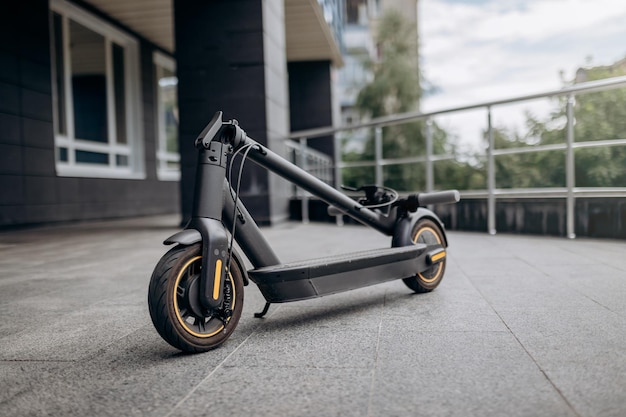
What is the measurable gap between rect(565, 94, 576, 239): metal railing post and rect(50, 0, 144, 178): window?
25.2ft

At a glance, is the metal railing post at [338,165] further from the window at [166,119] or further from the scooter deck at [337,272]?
the window at [166,119]

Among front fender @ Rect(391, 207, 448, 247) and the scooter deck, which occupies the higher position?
front fender @ Rect(391, 207, 448, 247)

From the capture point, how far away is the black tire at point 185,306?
214 cm

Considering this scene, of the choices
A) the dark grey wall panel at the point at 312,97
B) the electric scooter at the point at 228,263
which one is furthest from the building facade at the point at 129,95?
the electric scooter at the point at 228,263

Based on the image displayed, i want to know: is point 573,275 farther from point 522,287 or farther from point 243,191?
point 243,191

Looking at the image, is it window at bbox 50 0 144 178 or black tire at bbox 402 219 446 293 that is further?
window at bbox 50 0 144 178

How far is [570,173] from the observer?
590 cm

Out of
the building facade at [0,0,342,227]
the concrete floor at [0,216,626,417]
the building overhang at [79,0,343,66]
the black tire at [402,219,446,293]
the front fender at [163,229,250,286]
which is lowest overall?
the concrete floor at [0,216,626,417]

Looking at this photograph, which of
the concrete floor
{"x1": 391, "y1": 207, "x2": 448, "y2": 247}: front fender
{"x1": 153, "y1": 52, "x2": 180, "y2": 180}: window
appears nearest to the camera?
the concrete floor

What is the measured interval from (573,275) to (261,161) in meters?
2.33

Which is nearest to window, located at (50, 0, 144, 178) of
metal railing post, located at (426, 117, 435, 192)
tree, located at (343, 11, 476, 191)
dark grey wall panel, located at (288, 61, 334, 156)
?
dark grey wall panel, located at (288, 61, 334, 156)

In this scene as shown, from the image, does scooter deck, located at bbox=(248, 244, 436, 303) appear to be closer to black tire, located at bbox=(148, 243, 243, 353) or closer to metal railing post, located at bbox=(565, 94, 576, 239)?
black tire, located at bbox=(148, 243, 243, 353)

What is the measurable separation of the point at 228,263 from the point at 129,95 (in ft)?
34.9

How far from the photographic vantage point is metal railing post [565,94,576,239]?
5832 mm
